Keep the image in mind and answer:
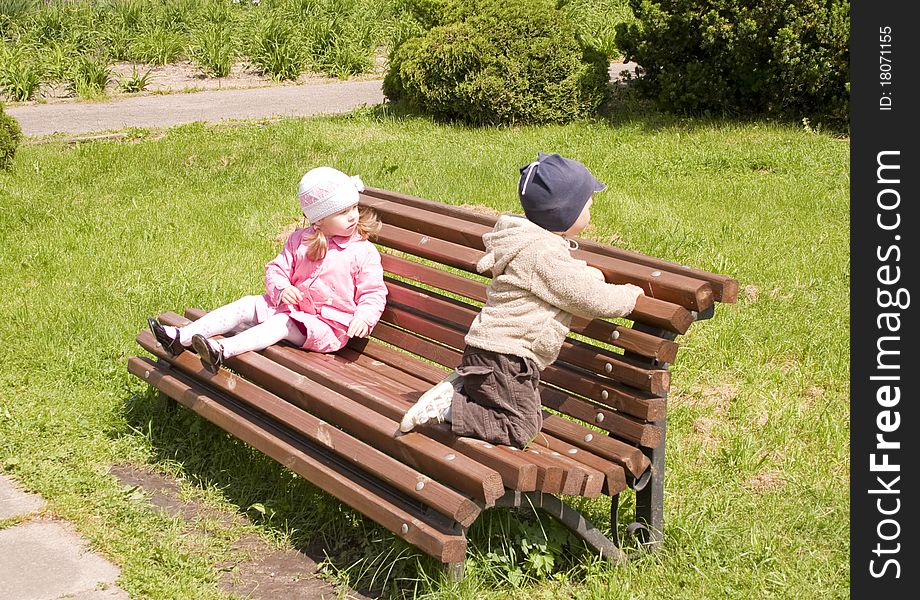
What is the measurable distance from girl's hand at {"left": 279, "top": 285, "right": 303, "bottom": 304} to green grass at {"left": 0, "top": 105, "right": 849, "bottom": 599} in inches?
28.1

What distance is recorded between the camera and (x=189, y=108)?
13.1 meters

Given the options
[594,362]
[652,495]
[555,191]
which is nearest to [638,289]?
[594,362]

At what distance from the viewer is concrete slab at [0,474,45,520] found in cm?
450

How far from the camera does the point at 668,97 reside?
1041cm

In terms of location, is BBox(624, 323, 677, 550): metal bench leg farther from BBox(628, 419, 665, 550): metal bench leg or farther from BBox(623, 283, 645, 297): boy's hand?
BBox(623, 283, 645, 297): boy's hand

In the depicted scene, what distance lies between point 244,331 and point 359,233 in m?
0.65

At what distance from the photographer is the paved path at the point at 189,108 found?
1210 cm

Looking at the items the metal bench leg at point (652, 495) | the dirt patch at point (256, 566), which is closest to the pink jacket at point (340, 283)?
the dirt patch at point (256, 566)

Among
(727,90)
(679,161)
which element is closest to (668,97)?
(727,90)

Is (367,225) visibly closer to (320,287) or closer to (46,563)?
(320,287)

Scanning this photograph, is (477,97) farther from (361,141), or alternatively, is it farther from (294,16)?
(294,16)

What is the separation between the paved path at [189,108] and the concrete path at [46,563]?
309 inches
